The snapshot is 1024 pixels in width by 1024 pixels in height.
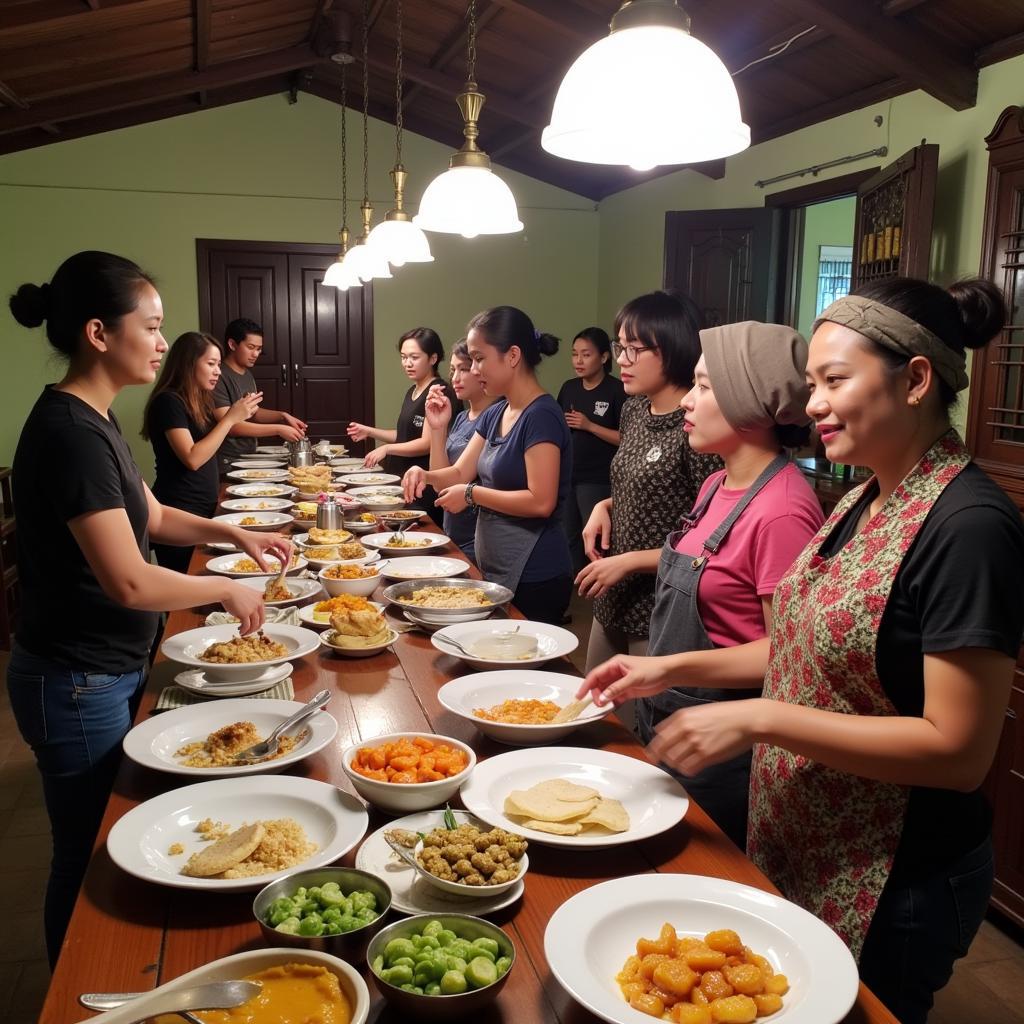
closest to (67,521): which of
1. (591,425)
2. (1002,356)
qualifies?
(1002,356)

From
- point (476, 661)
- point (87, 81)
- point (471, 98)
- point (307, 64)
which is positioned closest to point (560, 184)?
point (307, 64)

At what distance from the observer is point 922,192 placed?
3.64m

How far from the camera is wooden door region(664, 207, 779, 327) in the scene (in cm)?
574

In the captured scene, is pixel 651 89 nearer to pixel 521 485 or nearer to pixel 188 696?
pixel 188 696

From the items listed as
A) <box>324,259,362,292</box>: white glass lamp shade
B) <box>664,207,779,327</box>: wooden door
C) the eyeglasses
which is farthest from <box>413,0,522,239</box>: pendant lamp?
<box>664,207,779,327</box>: wooden door

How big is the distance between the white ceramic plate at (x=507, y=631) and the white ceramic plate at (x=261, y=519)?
4.83 feet

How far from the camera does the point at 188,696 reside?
1855 mm

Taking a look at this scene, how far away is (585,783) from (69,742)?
1.09 m

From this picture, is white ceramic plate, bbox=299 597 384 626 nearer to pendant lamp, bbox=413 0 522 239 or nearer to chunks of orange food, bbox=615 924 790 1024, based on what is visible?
pendant lamp, bbox=413 0 522 239

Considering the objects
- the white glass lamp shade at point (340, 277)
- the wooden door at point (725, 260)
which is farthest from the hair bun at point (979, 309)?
the wooden door at point (725, 260)

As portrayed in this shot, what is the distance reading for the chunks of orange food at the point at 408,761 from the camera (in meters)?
1.41

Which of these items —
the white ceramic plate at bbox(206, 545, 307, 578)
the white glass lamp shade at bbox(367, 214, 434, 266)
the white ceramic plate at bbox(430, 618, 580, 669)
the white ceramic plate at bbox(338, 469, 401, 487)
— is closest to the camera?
the white ceramic plate at bbox(430, 618, 580, 669)

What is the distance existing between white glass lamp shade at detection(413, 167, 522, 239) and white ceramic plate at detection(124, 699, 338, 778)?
128cm

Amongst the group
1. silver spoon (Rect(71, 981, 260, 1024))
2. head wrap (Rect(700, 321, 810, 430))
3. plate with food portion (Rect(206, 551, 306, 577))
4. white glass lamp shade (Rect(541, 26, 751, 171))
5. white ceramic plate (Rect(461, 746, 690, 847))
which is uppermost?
white glass lamp shade (Rect(541, 26, 751, 171))
